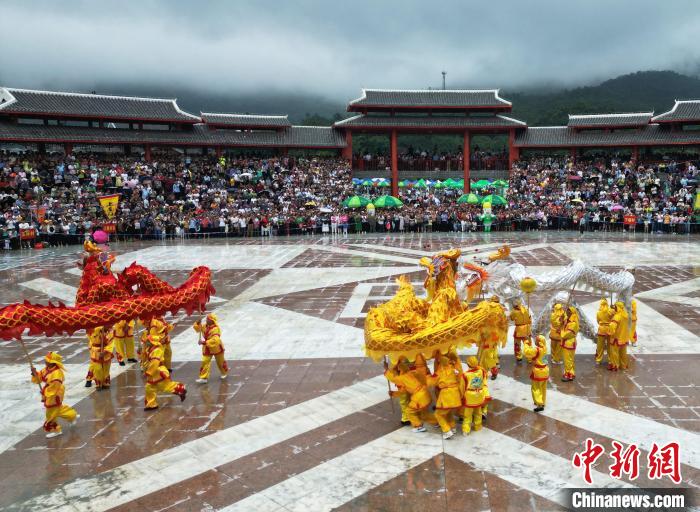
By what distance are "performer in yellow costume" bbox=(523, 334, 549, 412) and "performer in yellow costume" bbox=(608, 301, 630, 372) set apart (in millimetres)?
2225

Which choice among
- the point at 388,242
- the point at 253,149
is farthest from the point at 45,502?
the point at 253,149

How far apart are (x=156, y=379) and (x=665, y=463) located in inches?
257

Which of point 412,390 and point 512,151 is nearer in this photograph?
point 412,390

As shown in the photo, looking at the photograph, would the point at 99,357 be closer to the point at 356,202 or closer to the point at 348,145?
the point at 356,202

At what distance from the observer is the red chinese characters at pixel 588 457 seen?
587 centimetres

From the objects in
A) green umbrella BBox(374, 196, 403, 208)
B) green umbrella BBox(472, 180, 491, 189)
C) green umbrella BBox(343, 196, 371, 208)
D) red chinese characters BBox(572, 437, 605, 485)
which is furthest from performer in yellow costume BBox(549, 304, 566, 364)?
green umbrella BBox(472, 180, 491, 189)

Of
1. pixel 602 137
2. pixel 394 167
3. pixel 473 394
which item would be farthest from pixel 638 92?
pixel 473 394

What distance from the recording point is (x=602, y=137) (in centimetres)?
4019

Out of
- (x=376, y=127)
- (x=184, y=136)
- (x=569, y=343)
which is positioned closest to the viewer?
(x=569, y=343)

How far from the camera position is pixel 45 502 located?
5.73m

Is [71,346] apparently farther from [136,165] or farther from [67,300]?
[136,165]

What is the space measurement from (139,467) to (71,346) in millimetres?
6076

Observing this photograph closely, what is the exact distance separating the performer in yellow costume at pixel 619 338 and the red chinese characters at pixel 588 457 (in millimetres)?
2948

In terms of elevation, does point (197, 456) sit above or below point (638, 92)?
below
